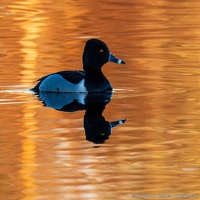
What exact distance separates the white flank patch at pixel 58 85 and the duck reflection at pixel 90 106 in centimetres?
10

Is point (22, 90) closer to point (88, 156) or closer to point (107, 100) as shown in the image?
point (107, 100)

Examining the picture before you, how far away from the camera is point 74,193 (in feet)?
26.9

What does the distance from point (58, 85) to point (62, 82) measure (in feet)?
0.25

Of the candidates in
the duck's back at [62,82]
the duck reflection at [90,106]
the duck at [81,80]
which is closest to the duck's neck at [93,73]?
the duck at [81,80]

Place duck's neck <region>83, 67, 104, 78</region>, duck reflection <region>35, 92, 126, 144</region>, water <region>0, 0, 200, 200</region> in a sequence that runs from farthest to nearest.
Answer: duck's neck <region>83, 67, 104, 78</region>
duck reflection <region>35, 92, 126, 144</region>
water <region>0, 0, 200, 200</region>

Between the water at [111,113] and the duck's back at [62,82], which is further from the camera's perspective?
the duck's back at [62,82]

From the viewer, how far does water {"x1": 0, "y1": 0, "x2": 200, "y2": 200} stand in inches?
339

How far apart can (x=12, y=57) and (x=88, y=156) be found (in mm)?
7419

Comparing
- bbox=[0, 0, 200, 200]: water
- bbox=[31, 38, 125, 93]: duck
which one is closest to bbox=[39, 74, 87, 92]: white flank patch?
bbox=[31, 38, 125, 93]: duck

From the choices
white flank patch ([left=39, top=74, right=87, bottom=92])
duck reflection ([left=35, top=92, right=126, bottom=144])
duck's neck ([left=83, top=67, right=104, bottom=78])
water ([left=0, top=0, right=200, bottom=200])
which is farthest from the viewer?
duck's neck ([left=83, top=67, right=104, bottom=78])

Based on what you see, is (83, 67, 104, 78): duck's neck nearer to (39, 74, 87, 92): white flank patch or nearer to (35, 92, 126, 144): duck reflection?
(39, 74, 87, 92): white flank patch

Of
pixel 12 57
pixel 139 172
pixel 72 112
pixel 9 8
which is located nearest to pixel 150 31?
pixel 12 57

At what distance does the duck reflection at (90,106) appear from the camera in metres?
11.0

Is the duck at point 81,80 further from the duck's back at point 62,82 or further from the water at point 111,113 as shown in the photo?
the water at point 111,113
